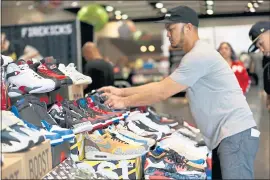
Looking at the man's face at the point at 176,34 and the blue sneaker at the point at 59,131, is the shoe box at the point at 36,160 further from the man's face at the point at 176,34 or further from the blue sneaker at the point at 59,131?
the man's face at the point at 176,34

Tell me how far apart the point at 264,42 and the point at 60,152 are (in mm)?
1929

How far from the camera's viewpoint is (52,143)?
2.14m

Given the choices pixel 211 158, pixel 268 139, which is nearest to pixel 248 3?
pixel 268 139

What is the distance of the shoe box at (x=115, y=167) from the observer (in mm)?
2469

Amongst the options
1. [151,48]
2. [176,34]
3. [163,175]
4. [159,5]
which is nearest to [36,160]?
[163,175]

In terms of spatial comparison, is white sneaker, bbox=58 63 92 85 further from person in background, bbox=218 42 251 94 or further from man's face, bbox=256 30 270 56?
person in background, bbox=218 42 251 94

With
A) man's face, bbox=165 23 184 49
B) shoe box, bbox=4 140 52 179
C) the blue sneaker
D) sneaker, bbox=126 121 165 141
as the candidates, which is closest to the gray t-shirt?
man's face, bbox=165 23 184 49

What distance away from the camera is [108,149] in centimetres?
268

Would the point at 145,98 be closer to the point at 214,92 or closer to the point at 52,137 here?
the point at 214,92

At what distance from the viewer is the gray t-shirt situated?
281cm

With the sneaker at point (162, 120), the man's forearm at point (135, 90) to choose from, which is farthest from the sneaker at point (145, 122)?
the man's forearm at point (135, 90)

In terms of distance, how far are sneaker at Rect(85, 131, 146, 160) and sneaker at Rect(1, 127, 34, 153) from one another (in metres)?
0.85

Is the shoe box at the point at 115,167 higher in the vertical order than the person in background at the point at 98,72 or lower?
lower

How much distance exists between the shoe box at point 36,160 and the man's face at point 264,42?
206cm
